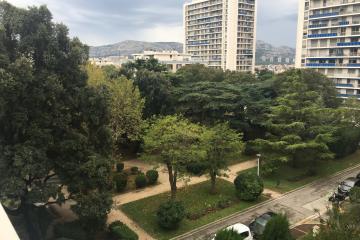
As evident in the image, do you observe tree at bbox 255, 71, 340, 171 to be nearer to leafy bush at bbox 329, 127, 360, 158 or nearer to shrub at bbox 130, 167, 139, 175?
leafy bush at bbox 329, 127, 360, 158

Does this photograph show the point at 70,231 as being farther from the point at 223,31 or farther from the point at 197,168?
the point at 223,31

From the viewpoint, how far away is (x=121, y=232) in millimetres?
17359

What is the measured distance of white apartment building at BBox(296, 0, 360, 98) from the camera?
57469 mm

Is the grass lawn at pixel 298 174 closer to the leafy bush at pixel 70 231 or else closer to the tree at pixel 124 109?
the tree at pixel 124 109

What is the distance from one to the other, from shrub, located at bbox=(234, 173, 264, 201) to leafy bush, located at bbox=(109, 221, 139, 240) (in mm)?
8631

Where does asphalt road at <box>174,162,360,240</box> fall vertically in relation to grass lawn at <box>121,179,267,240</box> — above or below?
below

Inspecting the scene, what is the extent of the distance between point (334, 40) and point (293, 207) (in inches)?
1880

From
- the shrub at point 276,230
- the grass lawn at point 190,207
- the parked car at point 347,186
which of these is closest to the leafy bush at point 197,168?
the grass lawn at point 190,207

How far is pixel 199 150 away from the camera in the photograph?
20891 millimetres

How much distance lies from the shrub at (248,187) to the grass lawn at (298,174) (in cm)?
322

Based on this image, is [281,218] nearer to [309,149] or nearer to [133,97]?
[309,149]

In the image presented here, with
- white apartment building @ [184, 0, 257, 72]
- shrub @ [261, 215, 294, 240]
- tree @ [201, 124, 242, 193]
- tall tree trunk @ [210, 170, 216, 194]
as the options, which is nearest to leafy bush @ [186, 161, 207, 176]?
tree @ [201, 124, 242, 193]

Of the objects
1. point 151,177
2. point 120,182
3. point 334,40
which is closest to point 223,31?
point 334,40

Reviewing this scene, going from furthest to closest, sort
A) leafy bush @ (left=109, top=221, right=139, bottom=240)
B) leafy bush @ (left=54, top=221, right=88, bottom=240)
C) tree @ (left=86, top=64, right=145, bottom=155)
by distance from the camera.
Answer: tree @ (left=86, top=64, right=145, bottom=155) < leafy bush @ (left=54, top=221, right=88, bottom=240) < leafy bush @ (left=109, top=221, right=139, bottom=240)
